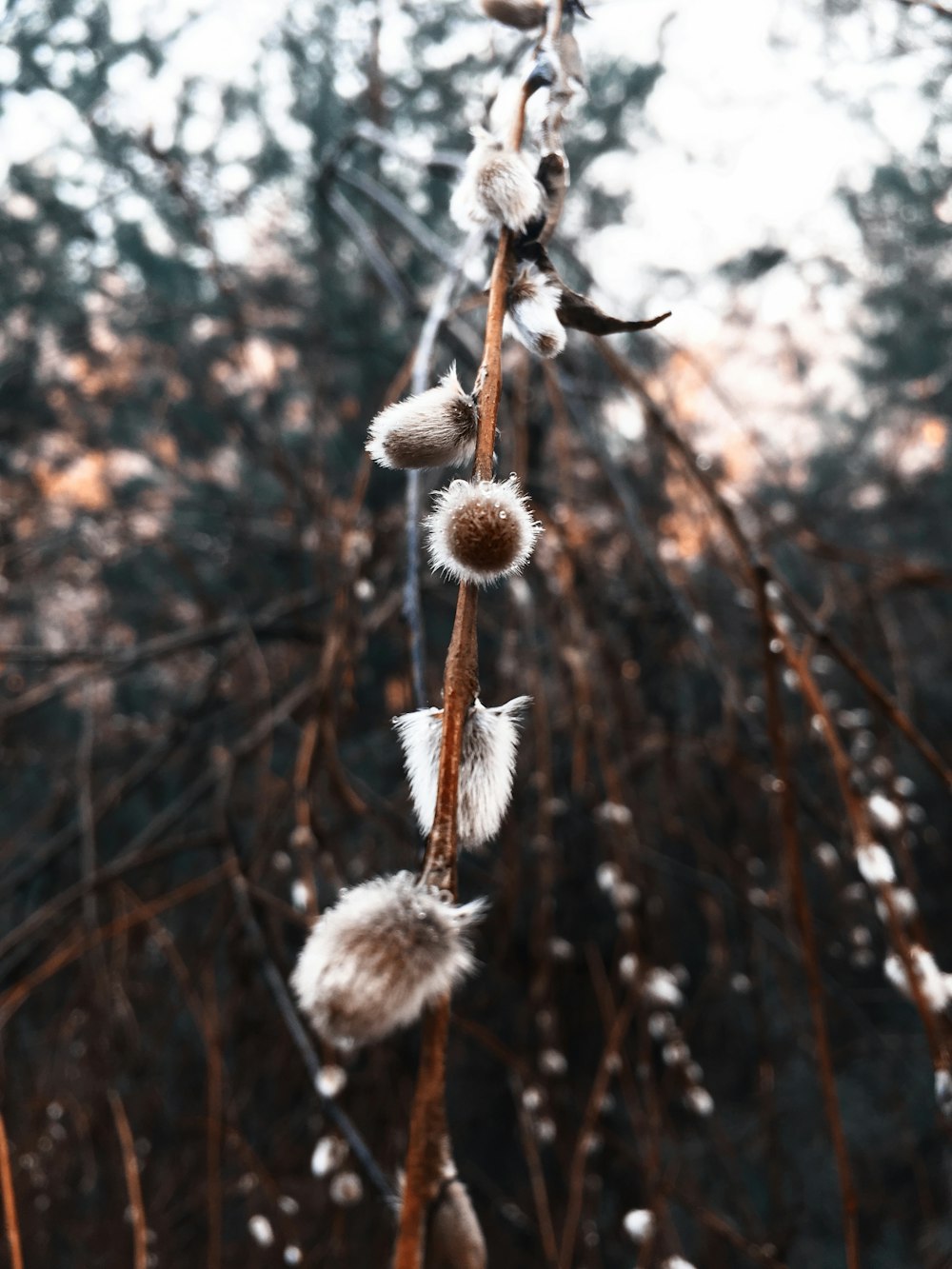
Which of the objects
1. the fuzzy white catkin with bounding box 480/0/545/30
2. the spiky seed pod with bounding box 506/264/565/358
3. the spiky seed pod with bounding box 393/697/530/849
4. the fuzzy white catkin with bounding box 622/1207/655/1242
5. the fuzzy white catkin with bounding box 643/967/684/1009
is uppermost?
the fuzzy white catkin with bounding box 480/0/545/30

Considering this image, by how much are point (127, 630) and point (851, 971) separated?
173 centimetres

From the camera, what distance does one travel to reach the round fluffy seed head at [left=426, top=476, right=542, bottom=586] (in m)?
0.36

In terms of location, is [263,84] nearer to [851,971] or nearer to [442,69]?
[442,69]

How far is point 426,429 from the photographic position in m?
0.39

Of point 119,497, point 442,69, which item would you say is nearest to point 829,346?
point 442,69

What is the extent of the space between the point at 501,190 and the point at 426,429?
142 mm

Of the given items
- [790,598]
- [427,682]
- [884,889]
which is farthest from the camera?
[427,682]

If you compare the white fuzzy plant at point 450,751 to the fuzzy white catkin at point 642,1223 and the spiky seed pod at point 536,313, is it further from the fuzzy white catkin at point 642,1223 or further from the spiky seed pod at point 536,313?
the fuzzy white catkin at point 642,1223

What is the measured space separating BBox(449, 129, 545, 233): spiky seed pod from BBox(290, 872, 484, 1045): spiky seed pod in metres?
0.31

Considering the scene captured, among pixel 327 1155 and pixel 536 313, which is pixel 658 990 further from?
pixel 536 313

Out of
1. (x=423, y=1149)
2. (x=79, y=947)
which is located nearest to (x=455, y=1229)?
(x=423, y=1149)

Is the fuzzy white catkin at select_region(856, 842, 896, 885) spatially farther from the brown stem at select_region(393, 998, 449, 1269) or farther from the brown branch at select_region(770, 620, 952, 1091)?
the brown stem at select_region(393, 998, 449, 1269)

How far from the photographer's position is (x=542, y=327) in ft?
1.43

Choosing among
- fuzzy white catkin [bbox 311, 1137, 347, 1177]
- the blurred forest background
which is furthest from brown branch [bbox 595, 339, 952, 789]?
fuzzy white catkin [bbox 311, 1137, 347, 1177]
